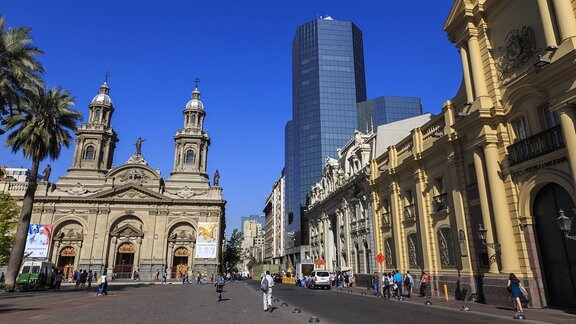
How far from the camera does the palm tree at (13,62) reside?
24641 millimetres

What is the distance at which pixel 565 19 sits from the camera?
1427 cm

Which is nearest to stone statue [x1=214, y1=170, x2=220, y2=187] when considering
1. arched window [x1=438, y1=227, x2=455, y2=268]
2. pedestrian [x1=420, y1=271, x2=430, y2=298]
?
pedestrian [x1=420, y1=271, x2=430, y2=298]

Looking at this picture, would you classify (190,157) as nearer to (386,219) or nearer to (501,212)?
(386,219)

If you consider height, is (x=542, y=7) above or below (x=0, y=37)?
below

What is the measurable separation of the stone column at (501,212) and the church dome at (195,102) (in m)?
67.0

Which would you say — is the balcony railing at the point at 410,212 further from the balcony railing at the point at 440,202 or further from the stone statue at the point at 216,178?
the stone statue at the point at 216,178

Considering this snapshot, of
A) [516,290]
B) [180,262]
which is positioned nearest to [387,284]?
[516,290]

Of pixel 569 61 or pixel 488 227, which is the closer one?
pixel 569 61

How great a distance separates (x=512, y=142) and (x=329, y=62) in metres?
98.3

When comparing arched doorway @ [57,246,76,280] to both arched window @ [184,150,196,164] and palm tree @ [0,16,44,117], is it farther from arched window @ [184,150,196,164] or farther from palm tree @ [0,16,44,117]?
palm tree @ [0,16,44,117]

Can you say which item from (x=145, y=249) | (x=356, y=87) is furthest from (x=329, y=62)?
(x=145, y=249)

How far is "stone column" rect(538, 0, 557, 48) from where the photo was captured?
14914 millimetres

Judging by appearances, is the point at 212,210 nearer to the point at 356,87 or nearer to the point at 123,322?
the point at 123,322

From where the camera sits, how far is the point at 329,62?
11125 cm
